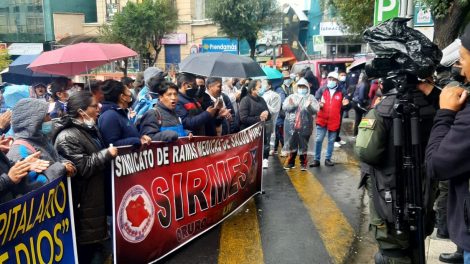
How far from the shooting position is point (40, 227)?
9.64ft

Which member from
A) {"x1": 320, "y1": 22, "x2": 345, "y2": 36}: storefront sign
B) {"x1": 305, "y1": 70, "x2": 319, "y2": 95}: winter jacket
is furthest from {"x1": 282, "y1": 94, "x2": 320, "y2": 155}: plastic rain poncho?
{"x1": 320, "y1": 22, "x2": 345, "y2": 36}: storefront sign

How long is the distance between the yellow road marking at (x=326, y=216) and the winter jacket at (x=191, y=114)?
1.95 meters

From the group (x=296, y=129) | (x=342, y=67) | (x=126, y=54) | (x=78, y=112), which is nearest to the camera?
(x=78, y=112)

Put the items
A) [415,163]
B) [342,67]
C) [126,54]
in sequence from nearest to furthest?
1. [415,163]
2. [126,54]
3. [342,67]

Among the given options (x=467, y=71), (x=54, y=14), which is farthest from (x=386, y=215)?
(x=54, y=14)

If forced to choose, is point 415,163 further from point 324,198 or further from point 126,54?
point 126,54

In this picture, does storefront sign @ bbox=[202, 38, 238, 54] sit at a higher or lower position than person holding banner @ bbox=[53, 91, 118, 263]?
higher

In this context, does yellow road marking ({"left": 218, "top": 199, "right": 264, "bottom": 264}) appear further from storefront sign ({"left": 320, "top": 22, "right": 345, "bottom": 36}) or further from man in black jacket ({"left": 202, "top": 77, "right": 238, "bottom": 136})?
storefront sign ({"left": 320, "top": 22, "right": 345, "bottom": 36})

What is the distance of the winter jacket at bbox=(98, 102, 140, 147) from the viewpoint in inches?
162

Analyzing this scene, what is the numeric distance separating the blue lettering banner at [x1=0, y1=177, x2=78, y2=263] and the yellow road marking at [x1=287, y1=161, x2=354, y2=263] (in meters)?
2.65

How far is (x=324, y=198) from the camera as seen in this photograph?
6598mm

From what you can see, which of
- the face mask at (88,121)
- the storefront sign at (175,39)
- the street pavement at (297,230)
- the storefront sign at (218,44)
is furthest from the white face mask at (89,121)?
the storefront sign at (175,39)

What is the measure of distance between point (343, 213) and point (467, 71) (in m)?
4.00

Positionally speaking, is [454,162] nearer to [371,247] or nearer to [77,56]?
[371,247]
